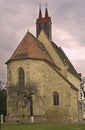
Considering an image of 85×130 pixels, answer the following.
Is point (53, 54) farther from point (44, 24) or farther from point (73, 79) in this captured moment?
point (73, 79)

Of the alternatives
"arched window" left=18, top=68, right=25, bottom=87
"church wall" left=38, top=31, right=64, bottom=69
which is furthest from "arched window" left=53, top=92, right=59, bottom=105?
"church wall" left=38, top=31, right=64, bottom=69

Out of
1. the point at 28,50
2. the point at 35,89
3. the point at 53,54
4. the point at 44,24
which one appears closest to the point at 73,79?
the point at 53,54

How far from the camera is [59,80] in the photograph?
5191 cm

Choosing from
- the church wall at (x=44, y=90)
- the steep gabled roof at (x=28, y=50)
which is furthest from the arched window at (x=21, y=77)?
the steep gabled roof at (x=28, y=50)

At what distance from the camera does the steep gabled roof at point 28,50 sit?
169ft

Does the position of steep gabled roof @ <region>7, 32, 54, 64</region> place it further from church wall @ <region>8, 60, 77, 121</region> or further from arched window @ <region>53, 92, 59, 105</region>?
arched window @ <region>53, 92, 59, 105</region>

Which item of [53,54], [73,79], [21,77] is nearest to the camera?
[21,77]

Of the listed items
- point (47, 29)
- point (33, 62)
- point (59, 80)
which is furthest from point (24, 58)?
point (47, 29)

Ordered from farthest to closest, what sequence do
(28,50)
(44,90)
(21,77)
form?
1. (28,50)
2. (21,77)
3. (44,90)

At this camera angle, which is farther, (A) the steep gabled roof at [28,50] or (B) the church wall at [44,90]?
(A) the steep gabled roof at [28,50]

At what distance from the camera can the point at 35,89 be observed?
165 ft

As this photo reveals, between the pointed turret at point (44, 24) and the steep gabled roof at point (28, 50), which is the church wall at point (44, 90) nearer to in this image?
the steep gabled roof at point (28, 50)

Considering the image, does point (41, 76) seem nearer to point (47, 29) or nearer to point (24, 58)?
point (24, 58)

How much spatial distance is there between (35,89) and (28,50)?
232 inches
